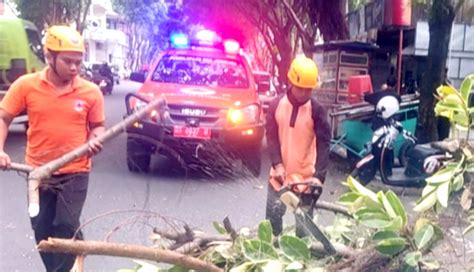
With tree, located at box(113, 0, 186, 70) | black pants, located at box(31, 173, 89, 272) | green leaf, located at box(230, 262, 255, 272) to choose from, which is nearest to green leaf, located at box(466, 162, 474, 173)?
green leaf, located at box(230, 262, 255, 272)

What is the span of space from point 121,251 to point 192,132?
655 cm

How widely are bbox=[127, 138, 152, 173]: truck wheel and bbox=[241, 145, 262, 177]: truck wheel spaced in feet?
4.28

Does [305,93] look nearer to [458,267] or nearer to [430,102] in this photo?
[458,267]

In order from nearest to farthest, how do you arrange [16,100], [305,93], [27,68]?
1. [16,100]
2. [305,93]
3. [27,68]

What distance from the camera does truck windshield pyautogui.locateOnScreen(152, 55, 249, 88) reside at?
1052cm

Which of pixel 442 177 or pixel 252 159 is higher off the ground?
pixel 442 177

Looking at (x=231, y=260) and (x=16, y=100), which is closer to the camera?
(x=231, y=260)

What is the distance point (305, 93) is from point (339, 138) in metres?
6.57

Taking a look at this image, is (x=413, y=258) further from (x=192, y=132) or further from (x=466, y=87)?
A: (x=192, y=132)

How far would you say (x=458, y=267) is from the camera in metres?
2.97

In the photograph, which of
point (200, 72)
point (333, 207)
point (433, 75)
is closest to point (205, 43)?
point (200, 72)

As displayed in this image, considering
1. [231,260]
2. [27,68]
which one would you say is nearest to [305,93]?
[231,260]

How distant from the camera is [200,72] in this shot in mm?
10633

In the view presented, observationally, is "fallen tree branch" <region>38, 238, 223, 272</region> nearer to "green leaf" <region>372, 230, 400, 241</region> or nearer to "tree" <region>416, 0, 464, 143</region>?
"green leaf" <region>372, 230, 400, 241</region>
